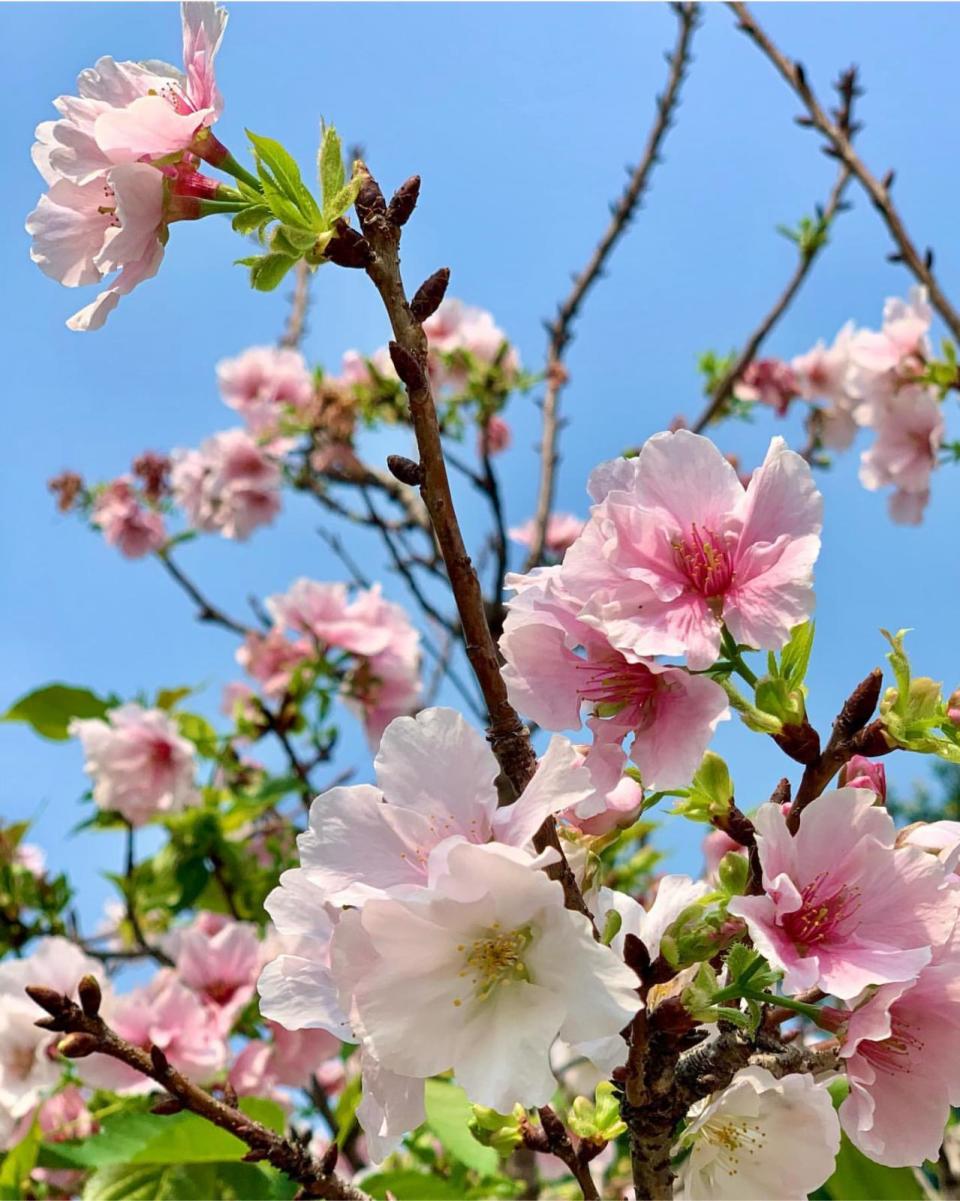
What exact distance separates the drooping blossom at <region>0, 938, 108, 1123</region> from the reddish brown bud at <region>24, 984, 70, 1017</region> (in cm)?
97

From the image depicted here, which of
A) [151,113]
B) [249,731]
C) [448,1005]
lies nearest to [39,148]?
[151,113]

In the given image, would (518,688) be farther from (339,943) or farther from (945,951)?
(945,951)

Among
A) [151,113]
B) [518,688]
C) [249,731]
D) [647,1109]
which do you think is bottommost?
[647,1109]

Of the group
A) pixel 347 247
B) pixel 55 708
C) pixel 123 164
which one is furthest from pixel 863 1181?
pixel 55 708

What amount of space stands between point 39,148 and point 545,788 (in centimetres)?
70

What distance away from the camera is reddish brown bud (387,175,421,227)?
849 mm

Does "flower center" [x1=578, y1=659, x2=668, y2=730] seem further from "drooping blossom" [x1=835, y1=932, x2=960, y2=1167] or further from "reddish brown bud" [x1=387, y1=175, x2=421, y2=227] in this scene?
"reddish brown bud" [x1=387, y1=175, x2=421, y2=227]

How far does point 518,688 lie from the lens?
0.87 m

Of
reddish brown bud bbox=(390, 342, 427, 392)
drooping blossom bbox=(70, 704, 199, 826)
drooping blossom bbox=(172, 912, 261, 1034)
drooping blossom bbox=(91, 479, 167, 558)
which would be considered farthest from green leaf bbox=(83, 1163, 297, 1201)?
drooping blossom bbox=(91, 479, 167, 558)

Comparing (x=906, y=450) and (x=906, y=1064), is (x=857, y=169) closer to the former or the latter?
(x=906, y=450)

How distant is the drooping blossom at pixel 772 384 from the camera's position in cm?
409

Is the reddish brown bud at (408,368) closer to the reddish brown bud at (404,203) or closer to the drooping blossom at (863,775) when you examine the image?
the reddish brown bud at (404,203)

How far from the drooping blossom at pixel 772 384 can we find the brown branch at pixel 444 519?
3407mm

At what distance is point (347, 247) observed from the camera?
0.84 m
